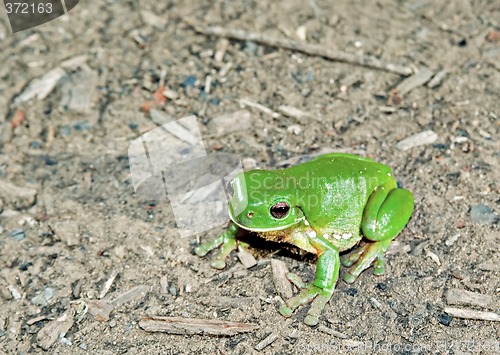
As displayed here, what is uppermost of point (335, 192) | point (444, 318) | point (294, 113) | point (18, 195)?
point (335, 192)

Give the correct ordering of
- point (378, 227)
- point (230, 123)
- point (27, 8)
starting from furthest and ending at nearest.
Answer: point (27, 8) → point (230, 123) → point (378, 227)

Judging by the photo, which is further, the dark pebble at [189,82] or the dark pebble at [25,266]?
the dark pebble at [189,82]

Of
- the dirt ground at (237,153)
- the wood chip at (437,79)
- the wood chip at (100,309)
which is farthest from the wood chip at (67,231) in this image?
the wood chip at (437,79)

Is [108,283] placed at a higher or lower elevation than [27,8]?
lower

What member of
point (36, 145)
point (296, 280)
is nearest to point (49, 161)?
point (36, 145)

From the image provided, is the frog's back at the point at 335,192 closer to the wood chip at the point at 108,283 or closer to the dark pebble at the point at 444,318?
the dark pebble at the point at 444,318

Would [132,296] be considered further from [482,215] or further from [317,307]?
[482,215]

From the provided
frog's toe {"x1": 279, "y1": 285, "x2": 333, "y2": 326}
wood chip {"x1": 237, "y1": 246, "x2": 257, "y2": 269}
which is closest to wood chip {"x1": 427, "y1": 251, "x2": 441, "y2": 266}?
frog's toe {"x1": 279, "y1": 285, "x2": 333, "y2": 326}
